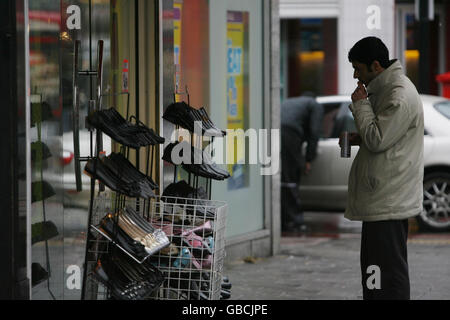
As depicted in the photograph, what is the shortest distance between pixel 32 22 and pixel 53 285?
152cm

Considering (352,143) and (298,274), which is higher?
(352,143)

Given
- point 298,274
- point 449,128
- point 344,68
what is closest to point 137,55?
point 298,274

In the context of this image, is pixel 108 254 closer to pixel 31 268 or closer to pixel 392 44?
pixel 31 268

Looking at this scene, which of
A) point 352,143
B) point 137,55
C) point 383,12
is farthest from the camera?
point 383,12

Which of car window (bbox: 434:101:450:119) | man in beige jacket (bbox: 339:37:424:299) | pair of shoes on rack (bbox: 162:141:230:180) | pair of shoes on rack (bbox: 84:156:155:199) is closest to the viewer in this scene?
pair of shoes on rack (bbox: 84:156:155:199)

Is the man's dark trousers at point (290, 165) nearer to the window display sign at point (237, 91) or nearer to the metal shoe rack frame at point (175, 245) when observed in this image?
the window display sign at point (237, 91)

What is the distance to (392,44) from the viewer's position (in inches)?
798

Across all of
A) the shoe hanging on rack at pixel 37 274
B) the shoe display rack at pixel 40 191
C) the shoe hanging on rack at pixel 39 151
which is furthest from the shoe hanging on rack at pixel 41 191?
the shoe hanging on rack at pixel 37 274

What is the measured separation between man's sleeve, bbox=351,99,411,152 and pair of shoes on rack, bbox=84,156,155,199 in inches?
48.4

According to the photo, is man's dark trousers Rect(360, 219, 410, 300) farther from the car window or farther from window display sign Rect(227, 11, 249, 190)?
the car window

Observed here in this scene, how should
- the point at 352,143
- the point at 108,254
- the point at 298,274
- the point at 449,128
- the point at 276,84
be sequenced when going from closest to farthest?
the point at 108,254 < the point at 352,143 < the point at 298,274 < the point at 276,84 < the point at 449,128

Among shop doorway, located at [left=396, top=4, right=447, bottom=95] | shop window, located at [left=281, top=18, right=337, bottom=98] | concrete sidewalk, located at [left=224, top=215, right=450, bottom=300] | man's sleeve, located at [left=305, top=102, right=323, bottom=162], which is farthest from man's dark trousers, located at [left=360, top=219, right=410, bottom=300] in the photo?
shop doorway, located at [left=396, top=4, right=447, bottom=95]

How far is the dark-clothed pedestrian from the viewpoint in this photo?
485 inches

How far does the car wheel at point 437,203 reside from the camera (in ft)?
39.9
